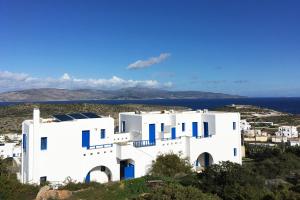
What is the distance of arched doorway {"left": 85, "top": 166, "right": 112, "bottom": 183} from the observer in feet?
76.0

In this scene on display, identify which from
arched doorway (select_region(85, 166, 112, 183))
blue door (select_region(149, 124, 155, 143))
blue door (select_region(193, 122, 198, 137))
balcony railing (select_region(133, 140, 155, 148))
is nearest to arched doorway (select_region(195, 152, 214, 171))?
blue door (select_region(193, 122, 198, 137))

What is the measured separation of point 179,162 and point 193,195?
12.4 metres

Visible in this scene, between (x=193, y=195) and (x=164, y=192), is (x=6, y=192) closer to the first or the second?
(x=164, y=192)

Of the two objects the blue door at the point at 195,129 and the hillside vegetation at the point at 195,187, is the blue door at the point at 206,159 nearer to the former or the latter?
the blue door at the point at 195,129

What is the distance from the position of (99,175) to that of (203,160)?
11.1 metres

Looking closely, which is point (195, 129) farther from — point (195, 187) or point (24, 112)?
point (24, 112)

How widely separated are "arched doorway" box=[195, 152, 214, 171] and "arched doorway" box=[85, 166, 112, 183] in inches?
364

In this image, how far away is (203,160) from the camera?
2978 centimetres

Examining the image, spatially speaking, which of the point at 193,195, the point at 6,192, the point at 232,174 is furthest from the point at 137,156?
the point at 193,195

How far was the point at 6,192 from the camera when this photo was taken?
57.0 feet

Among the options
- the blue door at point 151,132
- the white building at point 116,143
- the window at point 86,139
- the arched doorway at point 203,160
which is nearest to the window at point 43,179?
the white building at point 116,143

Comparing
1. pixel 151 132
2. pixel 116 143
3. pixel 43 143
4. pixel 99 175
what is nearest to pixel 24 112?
pixel 151 132

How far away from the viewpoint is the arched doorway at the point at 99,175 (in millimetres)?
23180

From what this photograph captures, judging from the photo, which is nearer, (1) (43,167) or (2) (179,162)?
(1) (43,167)
